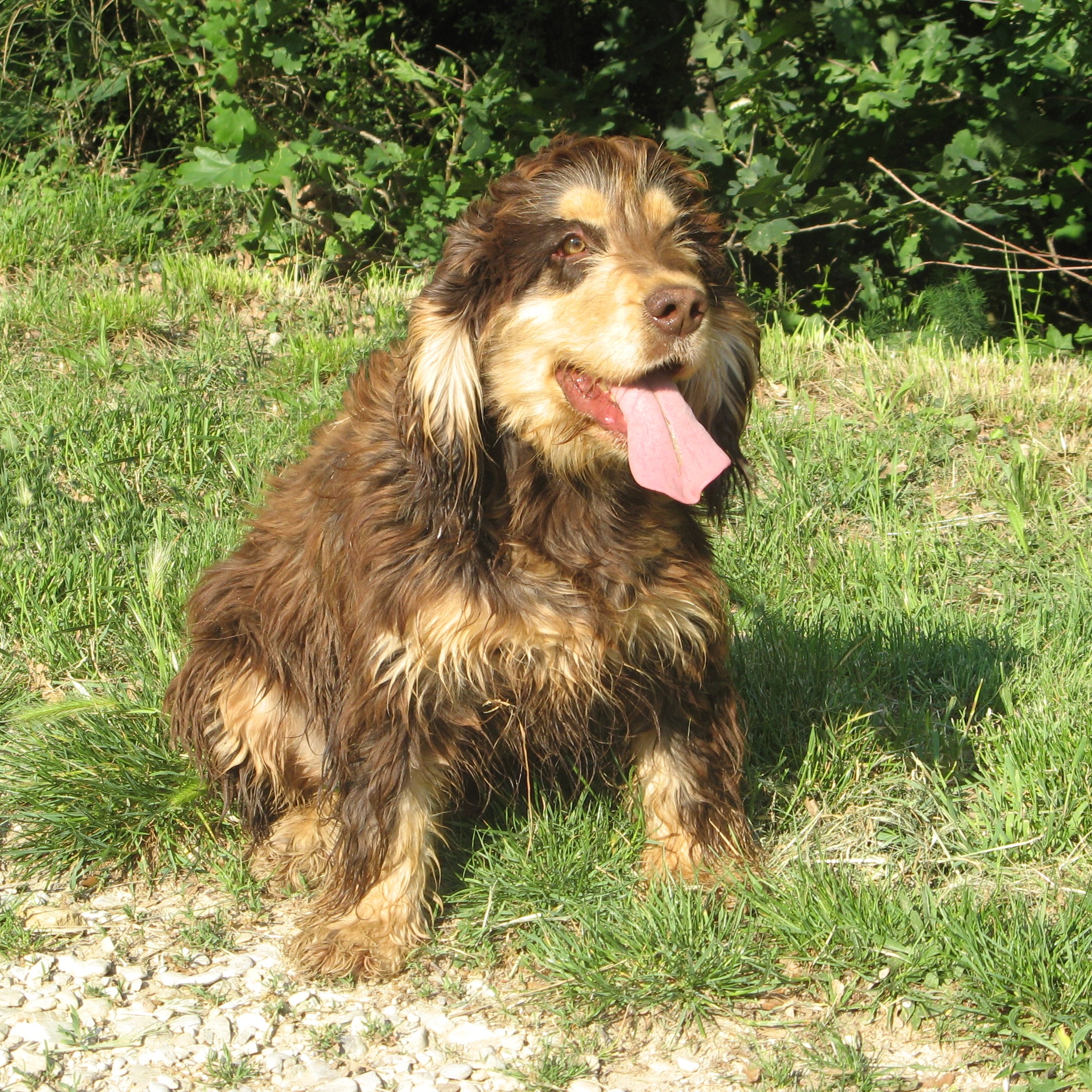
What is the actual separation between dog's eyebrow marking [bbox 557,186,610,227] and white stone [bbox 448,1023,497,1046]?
187 cm

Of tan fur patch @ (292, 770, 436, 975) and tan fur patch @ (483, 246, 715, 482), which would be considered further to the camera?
tan fur patch @ (292, 770, 436, 975)

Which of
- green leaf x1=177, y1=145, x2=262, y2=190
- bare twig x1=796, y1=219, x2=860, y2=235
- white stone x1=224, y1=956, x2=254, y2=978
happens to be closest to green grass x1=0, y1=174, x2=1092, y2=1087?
white stone x1=224, y1=956, x2=254, y2=978

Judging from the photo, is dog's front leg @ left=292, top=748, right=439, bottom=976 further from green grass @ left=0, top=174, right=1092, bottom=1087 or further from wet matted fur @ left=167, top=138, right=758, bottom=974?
green grass @ left=0, top=174, right=1092, bottom=1087

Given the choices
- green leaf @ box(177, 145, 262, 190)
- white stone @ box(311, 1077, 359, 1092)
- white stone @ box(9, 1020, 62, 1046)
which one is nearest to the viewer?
white stone @ box(311, 1077, 359, 1092)

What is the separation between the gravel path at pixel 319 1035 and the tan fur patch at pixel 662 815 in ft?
1.64

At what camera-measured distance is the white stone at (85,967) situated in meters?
3.19

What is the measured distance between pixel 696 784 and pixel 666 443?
993 mm

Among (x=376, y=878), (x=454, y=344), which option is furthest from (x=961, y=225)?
(x=376, y=878)

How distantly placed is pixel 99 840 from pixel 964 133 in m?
5.68

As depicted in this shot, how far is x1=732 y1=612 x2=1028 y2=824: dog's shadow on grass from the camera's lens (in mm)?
3830

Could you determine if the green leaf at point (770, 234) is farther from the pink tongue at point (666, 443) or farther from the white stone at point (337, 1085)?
the white stone at point (337, 1085)

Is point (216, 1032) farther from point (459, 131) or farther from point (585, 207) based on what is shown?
point (459, 131)

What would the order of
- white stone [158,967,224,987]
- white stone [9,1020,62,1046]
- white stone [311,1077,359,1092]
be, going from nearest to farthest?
1. white stone [311,1077,359,1092]
2. white stone [9,1020,62,1046]
3. white stone [158,967,224,987]

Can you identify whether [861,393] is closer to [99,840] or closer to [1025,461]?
[1025,461]
